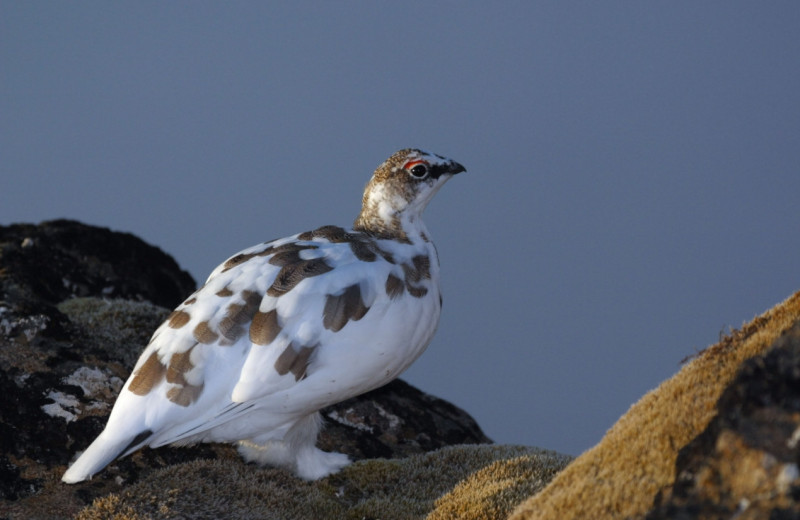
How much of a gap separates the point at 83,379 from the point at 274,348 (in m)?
1.81

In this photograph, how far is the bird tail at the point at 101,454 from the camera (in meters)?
4.68

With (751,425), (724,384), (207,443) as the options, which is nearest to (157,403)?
(207,443)

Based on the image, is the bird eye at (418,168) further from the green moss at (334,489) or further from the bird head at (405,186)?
the green moss at (334,489)

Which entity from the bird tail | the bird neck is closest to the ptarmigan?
the bird tail

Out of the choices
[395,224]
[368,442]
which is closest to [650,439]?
[395,224]

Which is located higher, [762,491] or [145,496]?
[762,491]

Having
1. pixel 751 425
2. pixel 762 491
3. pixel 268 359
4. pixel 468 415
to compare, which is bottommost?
pixel 468 415

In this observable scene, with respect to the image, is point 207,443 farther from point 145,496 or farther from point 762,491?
point 762,491

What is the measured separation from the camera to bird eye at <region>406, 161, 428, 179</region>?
558 cm

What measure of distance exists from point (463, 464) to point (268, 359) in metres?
1.53

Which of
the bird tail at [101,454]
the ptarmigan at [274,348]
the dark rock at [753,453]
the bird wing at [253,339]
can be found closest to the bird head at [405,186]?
the ptarmigan at [274,348]

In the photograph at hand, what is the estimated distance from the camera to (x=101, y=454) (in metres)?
4.73

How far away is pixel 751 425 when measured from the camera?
2.53 m

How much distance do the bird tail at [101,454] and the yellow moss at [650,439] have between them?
7.46ft
